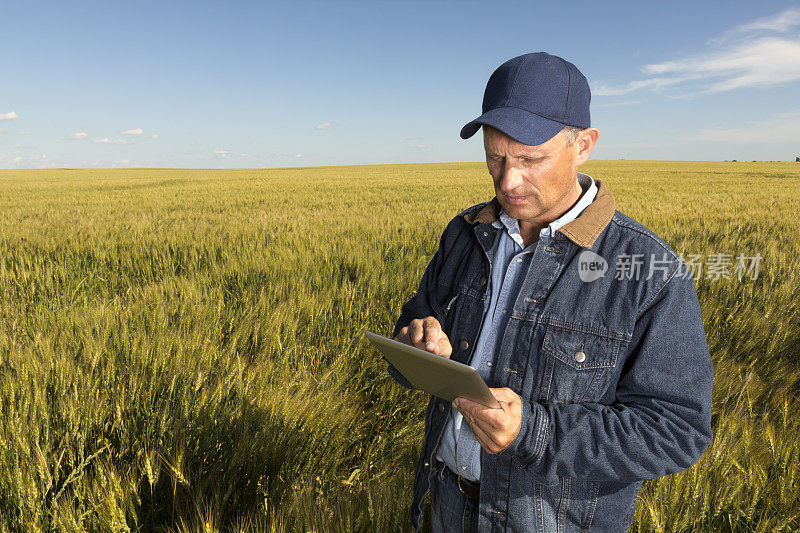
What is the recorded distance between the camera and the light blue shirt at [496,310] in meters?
1.12

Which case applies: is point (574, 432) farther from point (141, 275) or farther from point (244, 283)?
point (141, 275)

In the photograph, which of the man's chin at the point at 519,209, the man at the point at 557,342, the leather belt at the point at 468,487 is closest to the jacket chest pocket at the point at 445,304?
the man at the point at 557,342

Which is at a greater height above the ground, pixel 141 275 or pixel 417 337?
pixel 417 337

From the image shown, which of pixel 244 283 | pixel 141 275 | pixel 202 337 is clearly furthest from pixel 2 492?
pixel 141 275

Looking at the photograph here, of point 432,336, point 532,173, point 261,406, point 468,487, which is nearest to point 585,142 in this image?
point 532,173

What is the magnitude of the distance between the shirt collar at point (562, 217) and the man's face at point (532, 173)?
3cm

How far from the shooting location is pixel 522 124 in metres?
→ 1.02

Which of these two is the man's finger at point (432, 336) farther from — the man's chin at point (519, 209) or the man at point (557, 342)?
the man's chin at point (519, 209)

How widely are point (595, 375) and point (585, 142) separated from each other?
55 centimetres

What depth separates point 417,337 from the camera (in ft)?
3.84

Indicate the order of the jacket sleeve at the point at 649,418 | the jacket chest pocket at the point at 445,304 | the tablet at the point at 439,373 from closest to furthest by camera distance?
the tablet at the point at 439,373, the jacket sleeve at the point at 649,418, the jacket chest pocket at the point at 445,304

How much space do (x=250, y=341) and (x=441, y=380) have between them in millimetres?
1835

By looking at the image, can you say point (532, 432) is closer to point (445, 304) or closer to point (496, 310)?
point (496, 310)

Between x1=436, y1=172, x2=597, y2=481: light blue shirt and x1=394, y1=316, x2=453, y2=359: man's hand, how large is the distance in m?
0.08
